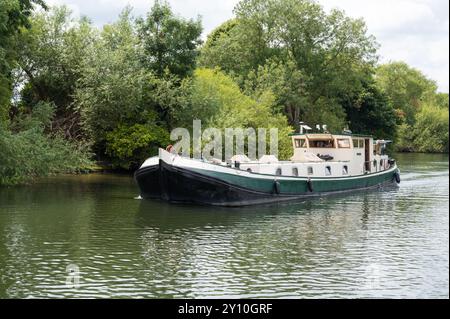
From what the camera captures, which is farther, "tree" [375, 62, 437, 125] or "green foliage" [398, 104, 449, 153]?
"tree" [375, 62, 437, 125]

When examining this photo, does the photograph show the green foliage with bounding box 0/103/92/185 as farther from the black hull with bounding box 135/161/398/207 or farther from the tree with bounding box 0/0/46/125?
the black hull with bounding box 135/161/398/207

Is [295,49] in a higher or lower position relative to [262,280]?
higher

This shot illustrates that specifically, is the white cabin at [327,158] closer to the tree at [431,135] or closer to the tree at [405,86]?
the tree at [431,135]

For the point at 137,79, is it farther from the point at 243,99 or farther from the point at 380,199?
the point at 380,199

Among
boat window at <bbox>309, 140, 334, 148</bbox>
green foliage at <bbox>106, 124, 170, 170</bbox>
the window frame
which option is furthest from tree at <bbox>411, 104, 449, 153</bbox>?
green foliage at <bbox>106, 124, 170, 170</bbox>

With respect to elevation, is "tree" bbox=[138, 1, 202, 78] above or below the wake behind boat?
above

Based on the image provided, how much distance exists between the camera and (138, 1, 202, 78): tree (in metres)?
47.5

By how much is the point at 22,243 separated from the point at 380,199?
20929 millimetres

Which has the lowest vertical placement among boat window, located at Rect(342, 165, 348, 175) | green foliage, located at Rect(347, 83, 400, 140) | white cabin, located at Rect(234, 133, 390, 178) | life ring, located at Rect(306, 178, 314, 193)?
life ring, located at Rect(306, 178, 314, 193)

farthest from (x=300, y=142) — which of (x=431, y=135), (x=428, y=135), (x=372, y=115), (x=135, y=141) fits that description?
(x=372, y=115)

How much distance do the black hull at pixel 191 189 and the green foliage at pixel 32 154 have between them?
5.82 m

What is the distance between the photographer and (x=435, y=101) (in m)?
105

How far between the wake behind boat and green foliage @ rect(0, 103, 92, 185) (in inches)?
231
